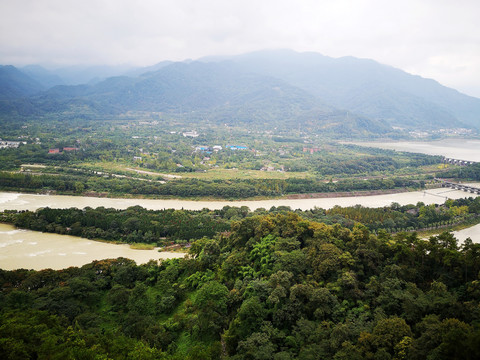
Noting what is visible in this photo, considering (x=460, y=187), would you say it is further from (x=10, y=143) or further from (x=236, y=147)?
(x=10, y=143)

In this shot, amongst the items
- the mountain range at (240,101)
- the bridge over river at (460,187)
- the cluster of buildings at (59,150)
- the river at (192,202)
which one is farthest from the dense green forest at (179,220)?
the mountain range at (240,101)

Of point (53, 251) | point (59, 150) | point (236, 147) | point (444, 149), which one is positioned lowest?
point (53, 251)

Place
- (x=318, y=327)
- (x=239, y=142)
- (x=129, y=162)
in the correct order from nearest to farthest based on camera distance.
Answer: (x=318, y=327)
(x=129, y=162)
(x=239, y=142)

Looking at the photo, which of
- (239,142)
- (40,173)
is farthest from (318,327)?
(239,142)

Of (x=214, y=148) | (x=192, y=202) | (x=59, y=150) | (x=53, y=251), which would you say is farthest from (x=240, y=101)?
(x=53, y=251)

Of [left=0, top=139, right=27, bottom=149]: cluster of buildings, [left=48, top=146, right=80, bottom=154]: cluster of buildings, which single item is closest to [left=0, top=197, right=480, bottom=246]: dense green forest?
[left=48, top=146, right=80, bottom=154]: cluster of buildings

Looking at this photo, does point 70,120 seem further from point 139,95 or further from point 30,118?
point 139,95
